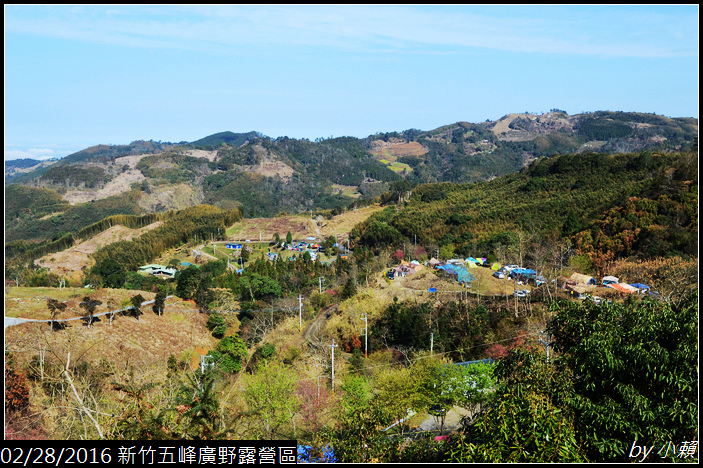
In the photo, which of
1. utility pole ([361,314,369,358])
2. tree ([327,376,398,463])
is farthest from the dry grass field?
tree ([327,376,398,463])

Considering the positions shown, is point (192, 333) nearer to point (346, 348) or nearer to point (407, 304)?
point (346, 348)

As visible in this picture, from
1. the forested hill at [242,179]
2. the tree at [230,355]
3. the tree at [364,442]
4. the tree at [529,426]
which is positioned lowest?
the tree at [230,355]

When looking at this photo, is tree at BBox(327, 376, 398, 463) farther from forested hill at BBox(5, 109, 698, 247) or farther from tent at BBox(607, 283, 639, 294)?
forested hill at BBox(5, 109, 698, 247)

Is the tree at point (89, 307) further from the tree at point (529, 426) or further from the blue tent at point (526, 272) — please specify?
the tree at point (529, 426)

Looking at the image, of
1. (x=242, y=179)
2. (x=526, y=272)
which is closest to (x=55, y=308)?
(x=526, y=272)

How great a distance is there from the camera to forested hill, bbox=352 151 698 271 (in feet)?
98.2

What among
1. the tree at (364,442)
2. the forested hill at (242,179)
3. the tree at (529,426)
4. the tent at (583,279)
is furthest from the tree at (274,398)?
the forested hill at (242,179)

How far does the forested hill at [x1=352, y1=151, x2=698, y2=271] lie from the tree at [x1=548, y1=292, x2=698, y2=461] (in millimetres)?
20889

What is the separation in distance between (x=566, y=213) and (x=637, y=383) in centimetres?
4037

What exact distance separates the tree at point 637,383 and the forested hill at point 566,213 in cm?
2089

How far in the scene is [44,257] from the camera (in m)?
69.2

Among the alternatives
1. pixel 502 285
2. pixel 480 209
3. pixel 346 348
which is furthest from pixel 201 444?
pixel 480 209

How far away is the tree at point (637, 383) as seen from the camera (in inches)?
248

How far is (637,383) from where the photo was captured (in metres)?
6.80
